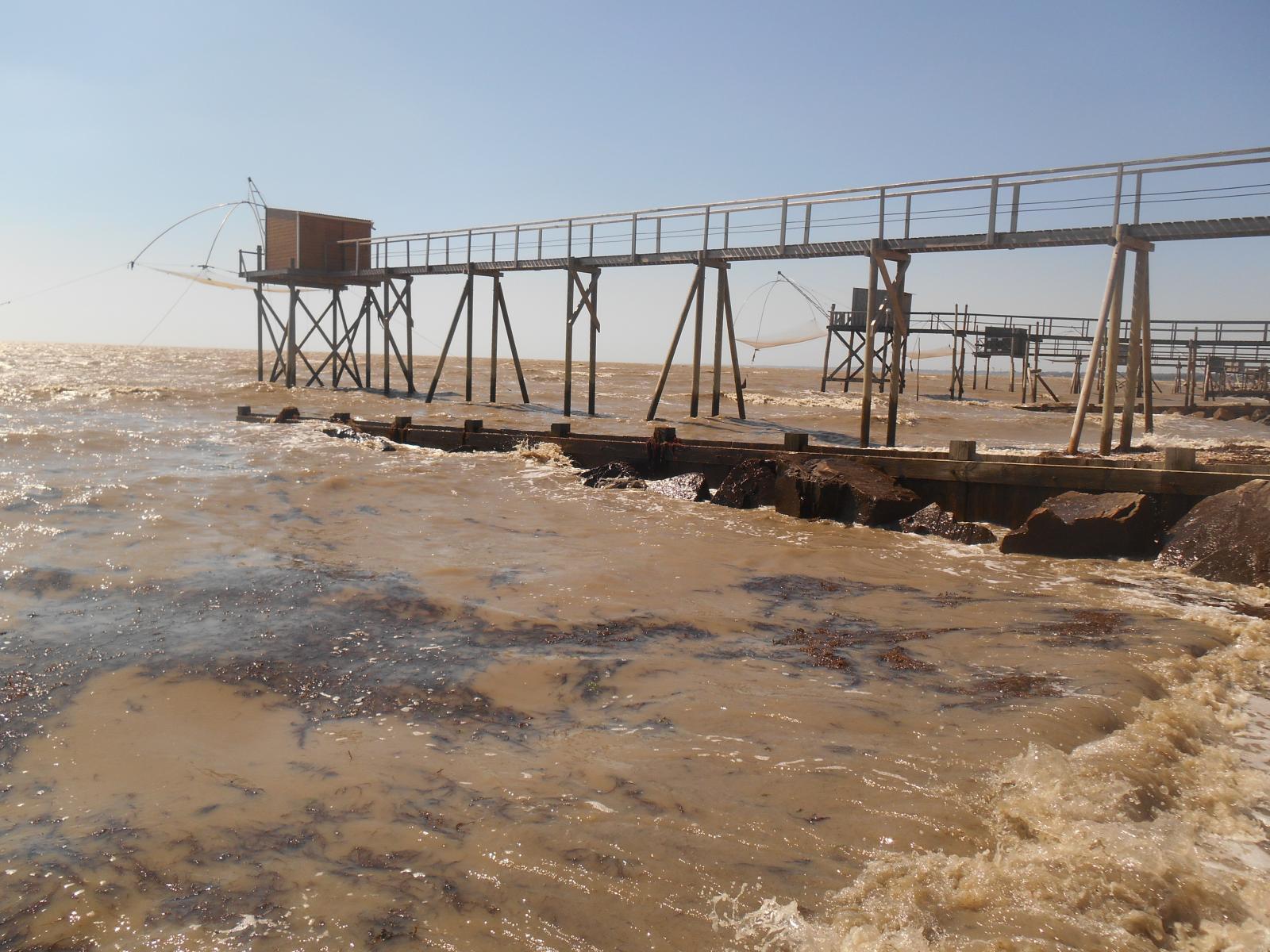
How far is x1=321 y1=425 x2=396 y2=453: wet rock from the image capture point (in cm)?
1501

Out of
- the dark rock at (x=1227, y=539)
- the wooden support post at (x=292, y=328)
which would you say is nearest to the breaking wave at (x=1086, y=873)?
the dark rock at (x=1227, y=539)

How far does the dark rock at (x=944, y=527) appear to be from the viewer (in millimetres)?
8883

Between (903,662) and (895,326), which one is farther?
(895,326)

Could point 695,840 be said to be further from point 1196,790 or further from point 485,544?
point 485,544

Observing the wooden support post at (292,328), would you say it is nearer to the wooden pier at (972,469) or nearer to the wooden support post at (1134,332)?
the wooden pier at (972,469)

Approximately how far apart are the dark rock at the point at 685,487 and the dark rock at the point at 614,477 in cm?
20

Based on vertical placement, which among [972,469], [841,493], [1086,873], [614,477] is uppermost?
[972,469]

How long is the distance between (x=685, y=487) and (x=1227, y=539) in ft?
18.8

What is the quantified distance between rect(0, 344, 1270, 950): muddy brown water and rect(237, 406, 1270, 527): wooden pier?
949 millimetres

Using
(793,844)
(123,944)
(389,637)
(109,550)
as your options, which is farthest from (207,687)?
(109,550)

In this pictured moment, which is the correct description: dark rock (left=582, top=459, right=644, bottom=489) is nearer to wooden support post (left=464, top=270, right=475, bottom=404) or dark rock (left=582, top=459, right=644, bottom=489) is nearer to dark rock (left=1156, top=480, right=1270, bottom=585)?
dark rock (left=1156, top=480, right=1270, bottom=585)

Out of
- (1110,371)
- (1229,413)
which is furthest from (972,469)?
(1229,413)

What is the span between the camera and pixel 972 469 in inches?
372

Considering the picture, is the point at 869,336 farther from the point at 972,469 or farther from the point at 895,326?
the point at 972,469
